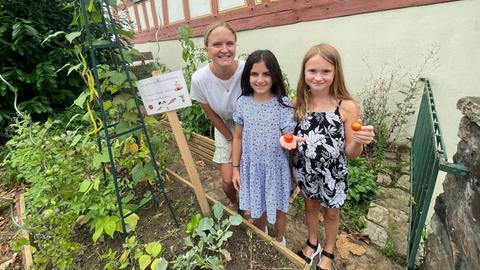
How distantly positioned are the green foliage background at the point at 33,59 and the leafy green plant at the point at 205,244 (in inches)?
120

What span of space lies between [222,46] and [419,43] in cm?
266

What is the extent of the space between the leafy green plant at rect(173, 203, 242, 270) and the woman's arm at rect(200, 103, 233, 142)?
1.85 ft

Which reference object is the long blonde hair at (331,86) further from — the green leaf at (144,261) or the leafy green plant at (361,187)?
the leafy green plant at (361,187)

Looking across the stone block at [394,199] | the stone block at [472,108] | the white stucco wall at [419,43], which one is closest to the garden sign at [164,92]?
the stone block at [472,108]

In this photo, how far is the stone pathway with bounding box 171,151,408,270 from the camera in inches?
77.5

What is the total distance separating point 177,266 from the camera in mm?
1556

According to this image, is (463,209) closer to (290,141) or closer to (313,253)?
(290,141)

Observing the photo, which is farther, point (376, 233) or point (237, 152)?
point (376, 233)

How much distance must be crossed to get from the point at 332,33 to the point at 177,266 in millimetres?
3618

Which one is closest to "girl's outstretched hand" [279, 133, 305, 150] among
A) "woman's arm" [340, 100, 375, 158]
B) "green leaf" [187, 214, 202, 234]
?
"woman's arm" [340, 100, 375, 158]

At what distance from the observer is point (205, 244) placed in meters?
1.81

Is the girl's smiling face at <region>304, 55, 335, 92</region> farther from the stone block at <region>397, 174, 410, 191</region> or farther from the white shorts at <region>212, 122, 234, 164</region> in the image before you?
the stone block at <region>397, 174, 410, 191</region>

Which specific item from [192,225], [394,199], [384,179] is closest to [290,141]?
[192,225]

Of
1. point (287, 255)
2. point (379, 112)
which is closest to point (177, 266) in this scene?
point (287, 255)
